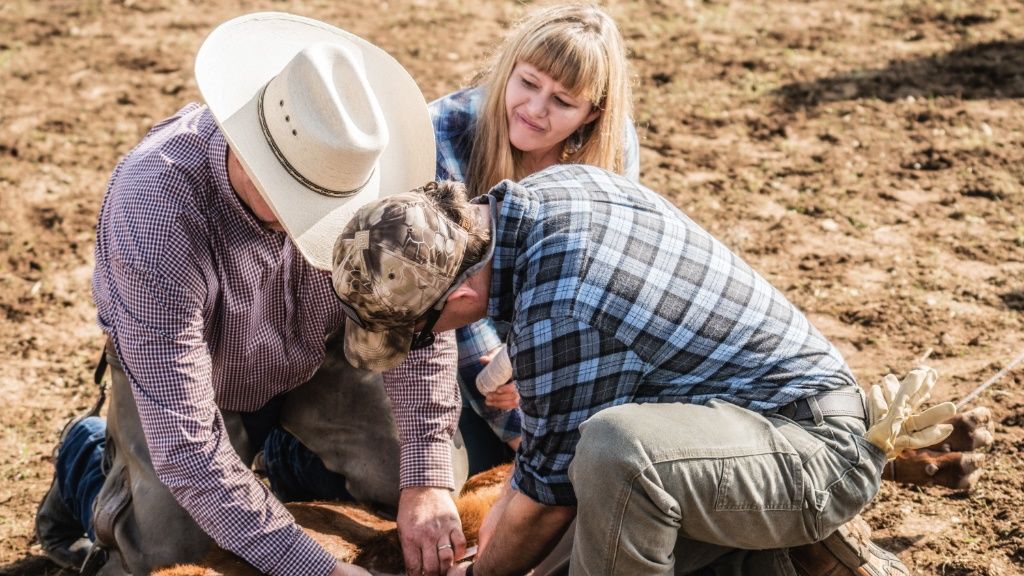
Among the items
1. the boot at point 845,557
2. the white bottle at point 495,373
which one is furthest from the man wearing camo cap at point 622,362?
the white bottle at point 495,373

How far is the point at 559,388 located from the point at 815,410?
0.70 metres

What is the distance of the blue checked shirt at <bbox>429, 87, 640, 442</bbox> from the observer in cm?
393

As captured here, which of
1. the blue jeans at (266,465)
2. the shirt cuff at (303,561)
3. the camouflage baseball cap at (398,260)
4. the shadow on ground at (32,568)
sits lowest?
the shadow on ground at (32,568)

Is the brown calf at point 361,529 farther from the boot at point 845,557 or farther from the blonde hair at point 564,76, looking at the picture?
the blonde hair at point 564,76

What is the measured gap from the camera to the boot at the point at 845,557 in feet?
9.38

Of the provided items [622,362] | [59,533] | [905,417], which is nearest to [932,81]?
[905,417]

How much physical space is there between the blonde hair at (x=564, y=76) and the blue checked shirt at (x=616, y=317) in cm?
112

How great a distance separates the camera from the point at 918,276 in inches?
196

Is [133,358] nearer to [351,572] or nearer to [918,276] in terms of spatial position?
[351,572]

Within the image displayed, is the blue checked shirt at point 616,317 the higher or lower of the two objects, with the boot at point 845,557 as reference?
higher

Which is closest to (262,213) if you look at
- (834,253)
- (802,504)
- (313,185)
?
(313,185)

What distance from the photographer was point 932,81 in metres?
6.75

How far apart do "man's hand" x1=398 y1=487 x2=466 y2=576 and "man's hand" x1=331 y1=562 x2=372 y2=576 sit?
0.44ft

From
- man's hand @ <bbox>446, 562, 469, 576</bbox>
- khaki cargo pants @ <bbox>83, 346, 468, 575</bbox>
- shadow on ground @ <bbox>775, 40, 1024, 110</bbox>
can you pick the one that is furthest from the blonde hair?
shadow on ground @ <bbox>775, 40, 1024, 110</bbox>
